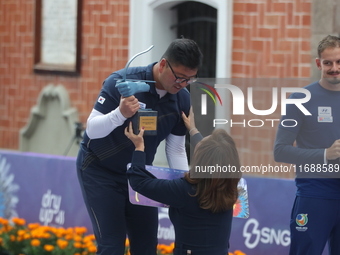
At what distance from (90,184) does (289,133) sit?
125 cm

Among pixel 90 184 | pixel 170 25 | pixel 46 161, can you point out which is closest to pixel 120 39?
pixel 170 25

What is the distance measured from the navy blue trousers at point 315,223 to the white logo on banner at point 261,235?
5.30 ft

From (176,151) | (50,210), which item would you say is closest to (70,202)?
(50,210)

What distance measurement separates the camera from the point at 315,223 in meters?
4.83

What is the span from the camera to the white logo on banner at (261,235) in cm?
652

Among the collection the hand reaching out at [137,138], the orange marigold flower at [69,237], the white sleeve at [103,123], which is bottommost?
the orange marigold flower at [69,237]

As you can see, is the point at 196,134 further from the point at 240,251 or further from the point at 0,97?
the point at 0,97

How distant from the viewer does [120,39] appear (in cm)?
1109

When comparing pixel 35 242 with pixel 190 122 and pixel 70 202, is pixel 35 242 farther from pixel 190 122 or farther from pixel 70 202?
pixel 190 122

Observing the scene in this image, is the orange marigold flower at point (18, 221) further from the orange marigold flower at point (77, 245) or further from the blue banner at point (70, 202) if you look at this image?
the orange marigold flower at point (77, 245)

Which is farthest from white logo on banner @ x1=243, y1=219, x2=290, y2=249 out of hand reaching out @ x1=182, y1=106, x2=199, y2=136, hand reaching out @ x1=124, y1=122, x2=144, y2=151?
hand reaching out @ x1=124, y1=122, x2=144, y2=151

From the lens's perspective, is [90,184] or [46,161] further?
[46,161]

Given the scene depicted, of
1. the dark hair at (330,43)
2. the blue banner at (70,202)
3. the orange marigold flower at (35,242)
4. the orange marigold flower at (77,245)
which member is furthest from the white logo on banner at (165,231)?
the dark hair at (330,43)

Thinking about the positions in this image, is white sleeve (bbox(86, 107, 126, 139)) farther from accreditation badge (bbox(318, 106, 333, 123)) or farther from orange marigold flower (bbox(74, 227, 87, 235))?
orange marigold flower (bbox(74, 227, 87, 235))
